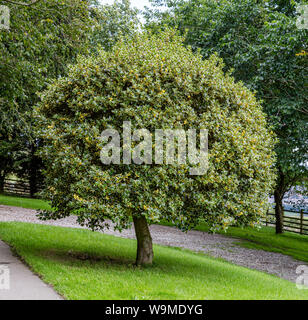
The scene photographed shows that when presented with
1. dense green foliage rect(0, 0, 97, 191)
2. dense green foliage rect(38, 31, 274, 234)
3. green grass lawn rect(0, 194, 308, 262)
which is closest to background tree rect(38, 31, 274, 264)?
dense green foliage rect(38, 31, 274, 234)

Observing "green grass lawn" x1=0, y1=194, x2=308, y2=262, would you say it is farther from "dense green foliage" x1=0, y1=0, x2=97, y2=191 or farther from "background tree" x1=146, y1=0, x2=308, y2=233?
"dense green foliage" x1=0, y1=0, x2=97, y2=191

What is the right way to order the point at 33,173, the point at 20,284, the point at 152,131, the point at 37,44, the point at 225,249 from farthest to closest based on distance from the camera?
the point at 33,173 → the point at 225,249 → the point at 37,44 → the point at 152,131 → the point at 20,284

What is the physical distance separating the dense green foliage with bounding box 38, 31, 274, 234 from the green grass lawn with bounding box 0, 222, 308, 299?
3.85 ft

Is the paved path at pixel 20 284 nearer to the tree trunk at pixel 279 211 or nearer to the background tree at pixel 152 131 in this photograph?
the background tree at pixel 152 131

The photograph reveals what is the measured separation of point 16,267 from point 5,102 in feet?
24.2

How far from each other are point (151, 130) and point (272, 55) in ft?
24.6

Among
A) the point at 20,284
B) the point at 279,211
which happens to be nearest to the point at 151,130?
the point at 20,284

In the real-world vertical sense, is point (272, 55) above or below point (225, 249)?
above

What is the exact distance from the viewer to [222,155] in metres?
8.07

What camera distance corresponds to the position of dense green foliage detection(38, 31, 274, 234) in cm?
757

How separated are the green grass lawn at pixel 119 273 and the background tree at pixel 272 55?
5445 mm

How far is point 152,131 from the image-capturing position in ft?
25.7

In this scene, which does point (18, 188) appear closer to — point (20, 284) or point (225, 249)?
point (225, 249)

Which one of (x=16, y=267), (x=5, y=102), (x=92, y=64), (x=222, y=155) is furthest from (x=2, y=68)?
(x=222, y=155)
